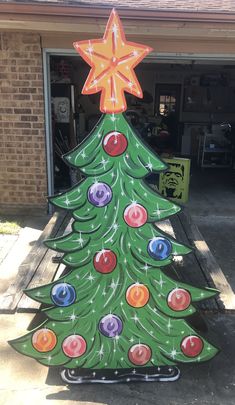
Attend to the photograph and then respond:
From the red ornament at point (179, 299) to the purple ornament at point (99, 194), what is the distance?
0.71m

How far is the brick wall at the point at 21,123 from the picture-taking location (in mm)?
5434

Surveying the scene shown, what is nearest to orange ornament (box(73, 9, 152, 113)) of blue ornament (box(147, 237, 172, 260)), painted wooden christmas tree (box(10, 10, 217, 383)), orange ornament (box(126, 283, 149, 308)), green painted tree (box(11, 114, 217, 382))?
painted wooden christmas tree (box(10, 10, 217, 383))

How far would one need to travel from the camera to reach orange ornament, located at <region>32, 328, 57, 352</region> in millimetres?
2508

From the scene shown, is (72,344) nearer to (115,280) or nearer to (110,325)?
(110,325)

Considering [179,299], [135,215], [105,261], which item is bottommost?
[179,299]

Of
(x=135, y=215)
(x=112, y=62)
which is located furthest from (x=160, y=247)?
(x=112, y=62)

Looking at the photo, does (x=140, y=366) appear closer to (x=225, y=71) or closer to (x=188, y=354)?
(x=188, y=354)

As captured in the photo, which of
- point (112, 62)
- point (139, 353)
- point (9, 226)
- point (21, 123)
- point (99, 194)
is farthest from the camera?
point (21, 123)

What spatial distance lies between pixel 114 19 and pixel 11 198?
14.1 ft

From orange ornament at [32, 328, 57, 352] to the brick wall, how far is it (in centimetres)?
362

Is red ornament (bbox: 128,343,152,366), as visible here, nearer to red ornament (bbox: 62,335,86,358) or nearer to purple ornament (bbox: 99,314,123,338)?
purple ornament (bbox: 99,314,123,338)

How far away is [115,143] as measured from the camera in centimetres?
230

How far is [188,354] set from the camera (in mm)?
2574

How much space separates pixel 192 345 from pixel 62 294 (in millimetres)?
889
